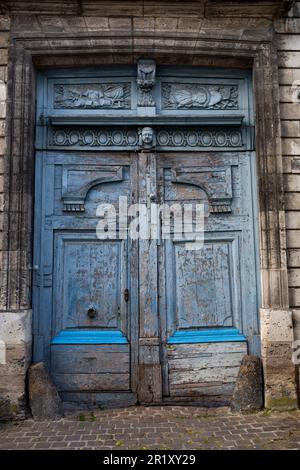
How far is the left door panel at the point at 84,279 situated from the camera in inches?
165

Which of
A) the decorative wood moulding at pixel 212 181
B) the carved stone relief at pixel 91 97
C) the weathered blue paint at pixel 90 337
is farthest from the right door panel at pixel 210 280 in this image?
the carved stone relief at pixel 91 97

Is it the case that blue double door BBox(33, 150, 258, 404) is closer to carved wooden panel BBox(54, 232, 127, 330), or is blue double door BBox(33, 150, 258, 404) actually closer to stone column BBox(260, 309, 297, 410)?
carved wooden panel BBox(54, 232, 127, 330)

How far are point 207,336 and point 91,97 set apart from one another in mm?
2956

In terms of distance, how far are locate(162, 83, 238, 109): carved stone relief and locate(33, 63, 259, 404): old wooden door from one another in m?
0.02

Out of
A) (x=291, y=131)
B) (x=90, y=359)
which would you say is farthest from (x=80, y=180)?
(x=291, y=131)

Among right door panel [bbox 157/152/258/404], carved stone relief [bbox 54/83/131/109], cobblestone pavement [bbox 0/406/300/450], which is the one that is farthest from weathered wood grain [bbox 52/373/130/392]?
carved stone relief [bbox 54/83/131/109]

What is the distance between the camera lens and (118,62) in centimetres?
448

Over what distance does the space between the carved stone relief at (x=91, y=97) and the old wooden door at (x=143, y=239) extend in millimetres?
13

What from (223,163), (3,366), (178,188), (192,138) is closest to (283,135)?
(223,163)

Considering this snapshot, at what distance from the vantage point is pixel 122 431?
3.52 m

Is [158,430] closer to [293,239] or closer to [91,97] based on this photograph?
[293,239]

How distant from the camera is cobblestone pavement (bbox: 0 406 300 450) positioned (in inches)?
129

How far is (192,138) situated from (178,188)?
0.59 m

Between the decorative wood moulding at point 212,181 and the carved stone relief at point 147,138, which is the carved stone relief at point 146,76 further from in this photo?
the decorative wood moulding at point 212,181
